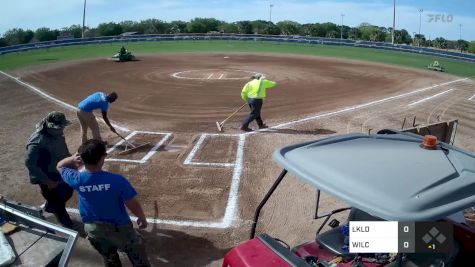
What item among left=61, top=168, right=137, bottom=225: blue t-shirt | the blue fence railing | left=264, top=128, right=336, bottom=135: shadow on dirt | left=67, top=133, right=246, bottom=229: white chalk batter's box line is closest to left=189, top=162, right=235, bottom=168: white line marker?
left=67, top=133, right=246, bottom=229: white chalk batter's box line

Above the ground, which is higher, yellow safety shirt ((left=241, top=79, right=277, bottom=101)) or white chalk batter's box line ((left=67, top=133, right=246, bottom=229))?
yellow safety shirt ((left=241, top=79, right=277, bottom=101))

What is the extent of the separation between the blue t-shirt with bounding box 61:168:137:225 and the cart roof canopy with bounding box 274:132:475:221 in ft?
5.83

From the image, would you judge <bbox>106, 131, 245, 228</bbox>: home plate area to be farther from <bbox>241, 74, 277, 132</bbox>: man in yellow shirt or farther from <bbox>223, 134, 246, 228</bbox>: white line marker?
<bbox>241, 74, 277, 132</bbox>: man in yellow shirt

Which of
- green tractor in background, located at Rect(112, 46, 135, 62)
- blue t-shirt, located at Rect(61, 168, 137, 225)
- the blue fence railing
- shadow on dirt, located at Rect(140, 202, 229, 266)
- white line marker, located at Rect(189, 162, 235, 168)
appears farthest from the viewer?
the blue fence railing

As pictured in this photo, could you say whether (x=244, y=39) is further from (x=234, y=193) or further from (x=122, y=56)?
(x=234, y=193)

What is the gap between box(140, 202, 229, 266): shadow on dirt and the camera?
5719mm

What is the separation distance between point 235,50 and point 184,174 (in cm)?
3278

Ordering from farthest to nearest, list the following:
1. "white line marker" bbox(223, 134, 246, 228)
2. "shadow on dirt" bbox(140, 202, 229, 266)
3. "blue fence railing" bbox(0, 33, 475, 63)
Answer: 1. "blue fence railing" bbox(0, 33, 475, 63)
2. "white line marker" bbox(223, 134, 246, 228)
3. "shadow on dirt" bbox(140, 202, 229, 266)

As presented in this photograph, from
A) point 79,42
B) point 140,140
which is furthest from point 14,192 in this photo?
point 79,42

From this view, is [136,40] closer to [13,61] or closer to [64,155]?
[13,61]

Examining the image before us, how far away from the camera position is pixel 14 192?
782 cm

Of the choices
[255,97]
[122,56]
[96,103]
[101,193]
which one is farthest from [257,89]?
[122,56]

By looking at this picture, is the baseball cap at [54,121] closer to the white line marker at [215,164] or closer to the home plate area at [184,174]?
the home plate area at [184,174]

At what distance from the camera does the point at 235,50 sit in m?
40.1
